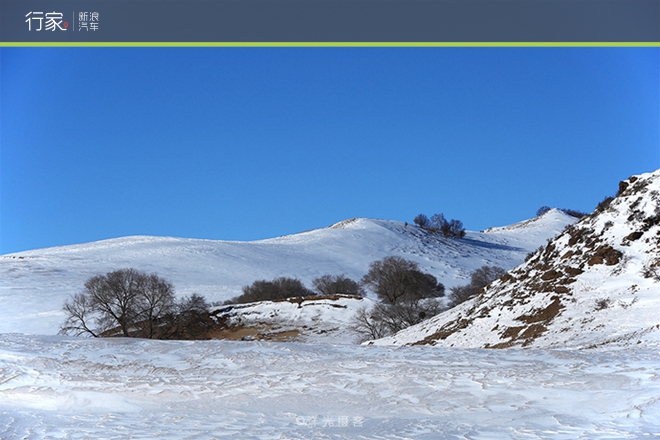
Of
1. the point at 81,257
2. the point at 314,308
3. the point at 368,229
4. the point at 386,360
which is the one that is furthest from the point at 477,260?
the point at 386,360

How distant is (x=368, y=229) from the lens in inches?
4188

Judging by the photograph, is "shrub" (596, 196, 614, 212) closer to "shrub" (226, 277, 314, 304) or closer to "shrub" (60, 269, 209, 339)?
"shrub" (60, 269, 209, 339)

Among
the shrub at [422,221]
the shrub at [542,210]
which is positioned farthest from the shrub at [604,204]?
the shrub at [542,210]

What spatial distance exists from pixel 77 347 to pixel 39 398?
2949 millimetres

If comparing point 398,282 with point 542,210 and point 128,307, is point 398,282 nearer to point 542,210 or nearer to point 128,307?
point 128,307

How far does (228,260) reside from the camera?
247ft

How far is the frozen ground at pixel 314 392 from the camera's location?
7.79 metres

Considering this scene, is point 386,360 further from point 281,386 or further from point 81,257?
point 81,257

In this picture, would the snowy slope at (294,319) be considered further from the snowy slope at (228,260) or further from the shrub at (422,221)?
the shrub at (422,221)

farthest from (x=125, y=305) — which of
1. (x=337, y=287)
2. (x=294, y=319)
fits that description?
(x=337, y=287)

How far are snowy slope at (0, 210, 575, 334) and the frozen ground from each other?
33913 mm

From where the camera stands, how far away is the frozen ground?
307 inches

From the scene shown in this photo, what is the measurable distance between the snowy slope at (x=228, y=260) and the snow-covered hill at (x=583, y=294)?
31.2 meters

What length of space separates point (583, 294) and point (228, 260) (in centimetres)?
5919
